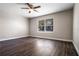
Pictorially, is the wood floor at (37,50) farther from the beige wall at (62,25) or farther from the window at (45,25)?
the window at (45,25)

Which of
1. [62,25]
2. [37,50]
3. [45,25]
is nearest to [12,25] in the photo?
[45,25]

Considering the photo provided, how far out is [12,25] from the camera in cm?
563

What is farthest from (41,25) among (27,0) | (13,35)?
(27,0)

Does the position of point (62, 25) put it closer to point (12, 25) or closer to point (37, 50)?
point (37, 50)

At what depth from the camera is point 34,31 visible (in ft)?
22.4

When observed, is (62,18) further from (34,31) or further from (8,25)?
(8,25)

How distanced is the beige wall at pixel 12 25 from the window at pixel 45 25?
4.67 feet

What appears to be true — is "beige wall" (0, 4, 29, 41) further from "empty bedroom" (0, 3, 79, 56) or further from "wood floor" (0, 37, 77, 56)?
"wood floor" (0, 37, 77, 56)

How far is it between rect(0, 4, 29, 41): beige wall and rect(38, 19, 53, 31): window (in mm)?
1422

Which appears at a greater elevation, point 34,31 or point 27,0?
point 27,0

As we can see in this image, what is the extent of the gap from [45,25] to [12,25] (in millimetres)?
2667

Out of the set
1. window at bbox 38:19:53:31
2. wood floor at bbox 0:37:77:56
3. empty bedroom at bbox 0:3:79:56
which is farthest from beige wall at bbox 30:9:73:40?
wood floor at bbox 0:37:77:56

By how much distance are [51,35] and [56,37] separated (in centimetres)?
46

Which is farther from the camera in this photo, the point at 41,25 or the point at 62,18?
the point at 41,25
